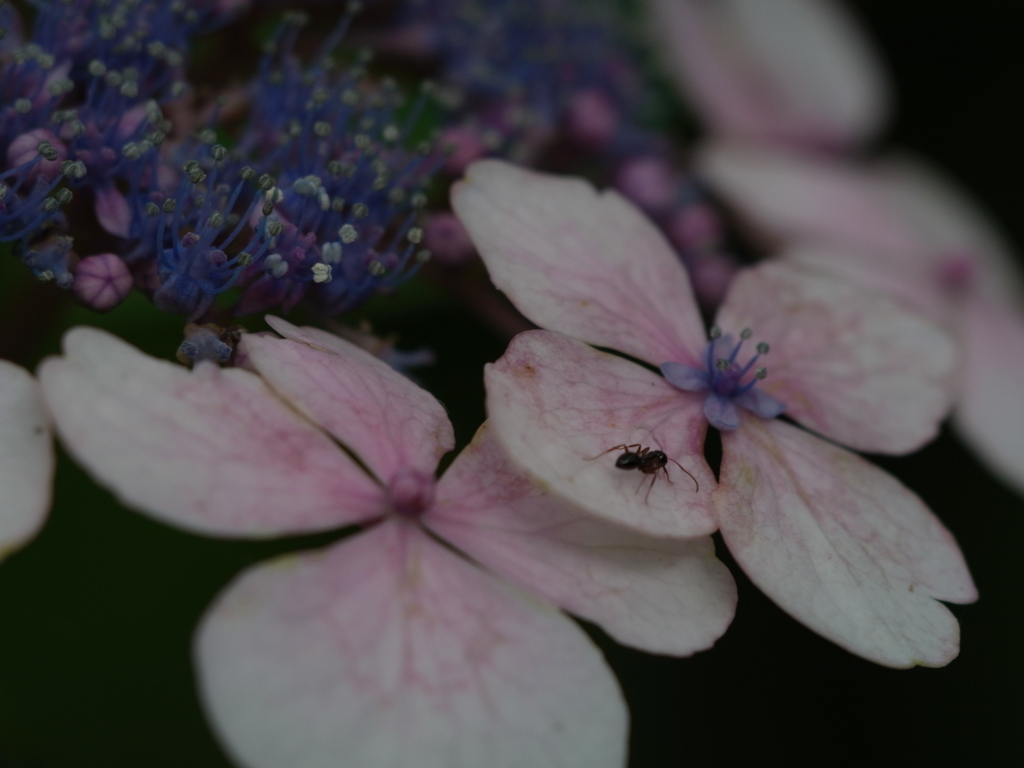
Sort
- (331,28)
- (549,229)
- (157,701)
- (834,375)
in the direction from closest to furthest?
(549,229)
(834,375)
(157,701)
(331,28)

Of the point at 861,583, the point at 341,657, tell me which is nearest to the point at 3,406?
the point at 341,657

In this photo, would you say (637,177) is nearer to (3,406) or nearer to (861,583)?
(861,583)

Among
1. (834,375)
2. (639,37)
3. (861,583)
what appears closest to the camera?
(861,583)

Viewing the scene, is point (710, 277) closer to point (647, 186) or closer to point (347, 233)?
point (647, 186)

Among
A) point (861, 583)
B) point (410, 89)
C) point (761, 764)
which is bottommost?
point (761, 764)

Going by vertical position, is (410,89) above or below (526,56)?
below
